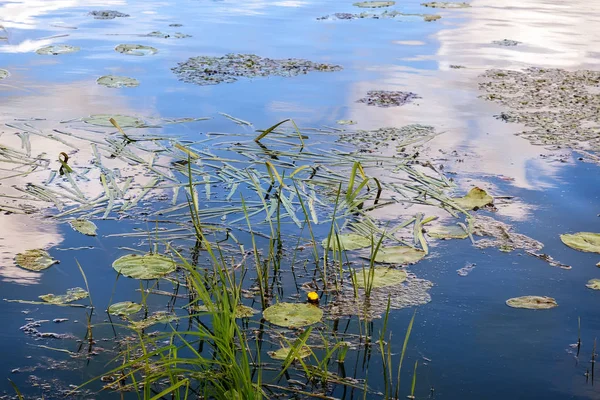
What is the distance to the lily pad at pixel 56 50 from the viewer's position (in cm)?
568

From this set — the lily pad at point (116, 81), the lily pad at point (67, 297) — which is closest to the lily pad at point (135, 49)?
the lily pad at point (116, 81)

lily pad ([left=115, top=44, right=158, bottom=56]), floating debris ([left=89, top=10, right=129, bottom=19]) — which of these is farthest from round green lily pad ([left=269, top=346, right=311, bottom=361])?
floating debris ([left=89, top=10, right=129, bottom=19])

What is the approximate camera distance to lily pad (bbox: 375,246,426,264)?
2686 millimetres

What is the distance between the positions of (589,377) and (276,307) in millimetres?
891

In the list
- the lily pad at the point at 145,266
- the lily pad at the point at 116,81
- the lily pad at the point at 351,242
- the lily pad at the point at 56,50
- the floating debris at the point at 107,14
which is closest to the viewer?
the lily pad at the point at 145,266

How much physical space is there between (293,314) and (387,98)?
266 centimetres

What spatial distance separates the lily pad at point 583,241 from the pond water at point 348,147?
26 mm

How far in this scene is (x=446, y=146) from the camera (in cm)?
390

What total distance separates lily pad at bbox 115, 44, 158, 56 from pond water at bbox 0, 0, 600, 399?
109mm

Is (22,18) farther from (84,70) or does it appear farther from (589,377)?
(589,377)

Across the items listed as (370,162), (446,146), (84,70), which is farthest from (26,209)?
(84,70)

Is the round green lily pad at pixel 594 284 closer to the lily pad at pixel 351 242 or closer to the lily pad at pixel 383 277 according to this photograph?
the lily pad at pixel 383 277

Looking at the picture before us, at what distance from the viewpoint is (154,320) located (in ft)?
7.28

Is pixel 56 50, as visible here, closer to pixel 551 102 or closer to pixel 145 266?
pixel 551 102
